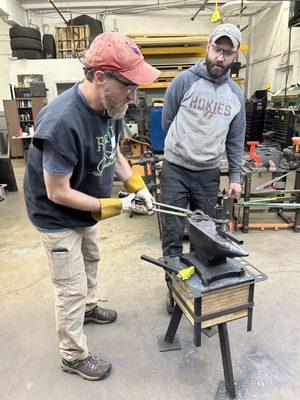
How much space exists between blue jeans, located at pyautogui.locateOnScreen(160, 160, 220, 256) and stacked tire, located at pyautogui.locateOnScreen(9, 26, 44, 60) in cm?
643

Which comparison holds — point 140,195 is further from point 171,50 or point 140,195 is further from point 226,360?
point 171,50

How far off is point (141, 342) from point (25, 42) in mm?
6974

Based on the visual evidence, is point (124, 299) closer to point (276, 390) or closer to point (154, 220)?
point (276, 390)

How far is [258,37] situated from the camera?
7.84 m

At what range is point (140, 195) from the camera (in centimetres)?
134

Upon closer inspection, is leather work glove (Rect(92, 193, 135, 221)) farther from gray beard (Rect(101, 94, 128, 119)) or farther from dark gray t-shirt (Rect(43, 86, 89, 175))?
gray beard (Rect(101, 94, 128, 119))

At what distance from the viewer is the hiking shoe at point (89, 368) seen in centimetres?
137

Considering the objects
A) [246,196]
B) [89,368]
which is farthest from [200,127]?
[246,196]

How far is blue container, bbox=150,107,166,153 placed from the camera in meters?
6.01

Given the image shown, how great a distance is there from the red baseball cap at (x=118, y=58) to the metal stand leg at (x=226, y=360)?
955 mm

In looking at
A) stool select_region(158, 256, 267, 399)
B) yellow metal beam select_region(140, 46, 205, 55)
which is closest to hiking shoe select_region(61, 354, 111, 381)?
stool select_region(158, 256, 267, 399)

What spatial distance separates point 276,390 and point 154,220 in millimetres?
2009

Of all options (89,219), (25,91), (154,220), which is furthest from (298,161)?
(25,91)

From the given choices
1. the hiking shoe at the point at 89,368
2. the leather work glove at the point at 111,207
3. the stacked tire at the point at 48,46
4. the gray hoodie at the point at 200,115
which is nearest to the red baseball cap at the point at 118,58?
the leather work glove at the point at 111,207
